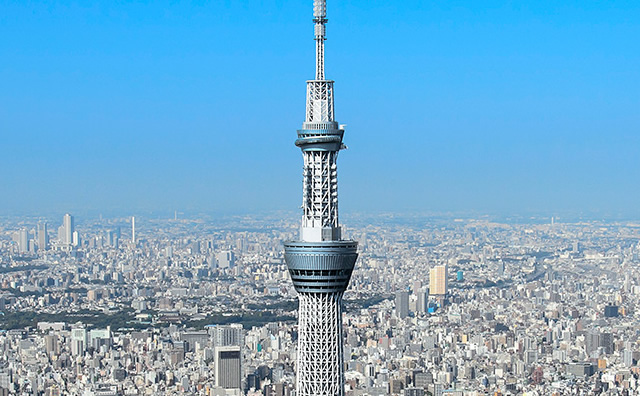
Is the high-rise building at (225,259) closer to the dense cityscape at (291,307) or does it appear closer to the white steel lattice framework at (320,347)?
the dense cityscape at (291,307)

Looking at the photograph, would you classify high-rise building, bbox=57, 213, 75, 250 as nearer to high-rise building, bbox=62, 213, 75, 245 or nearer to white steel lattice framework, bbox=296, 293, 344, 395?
high-rise building, bbox=62, 213, 75, 245

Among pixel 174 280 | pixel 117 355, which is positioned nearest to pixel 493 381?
pixel 117 355

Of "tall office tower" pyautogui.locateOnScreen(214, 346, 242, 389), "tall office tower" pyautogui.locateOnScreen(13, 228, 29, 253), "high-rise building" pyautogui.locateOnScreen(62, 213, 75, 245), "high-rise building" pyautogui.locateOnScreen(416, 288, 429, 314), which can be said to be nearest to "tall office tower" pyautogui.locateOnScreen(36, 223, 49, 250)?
"tall office tower" pyautogui.locateOnScreen(13, 228, 29, 253)

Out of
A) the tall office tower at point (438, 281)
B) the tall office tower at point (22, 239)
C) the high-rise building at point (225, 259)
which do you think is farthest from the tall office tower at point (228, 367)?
the tall office tower at point (22, 239)

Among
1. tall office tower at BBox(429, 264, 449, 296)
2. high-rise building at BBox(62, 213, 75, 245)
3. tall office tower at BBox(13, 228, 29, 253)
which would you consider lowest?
tall office tower at BBox(429, 264, 449, 296)

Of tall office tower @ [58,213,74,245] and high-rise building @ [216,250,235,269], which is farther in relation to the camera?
tall office tower @ [58,213,74,245]

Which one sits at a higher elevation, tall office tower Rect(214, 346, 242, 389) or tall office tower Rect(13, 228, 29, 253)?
tall office tower Rect(13, 228, 29, 253)

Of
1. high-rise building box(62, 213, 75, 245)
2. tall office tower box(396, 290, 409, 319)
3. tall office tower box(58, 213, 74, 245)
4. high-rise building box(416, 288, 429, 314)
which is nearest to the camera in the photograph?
tall office tower box(396, 290, 409, 319)

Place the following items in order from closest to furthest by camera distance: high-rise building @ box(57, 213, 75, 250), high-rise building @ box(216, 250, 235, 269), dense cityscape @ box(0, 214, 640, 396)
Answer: dense cityscape @ box(0, 214, 640, 396), high-rise building @ box(216, 250, 235, 269), high-rise building @ box(57, 213, 75, 250)
